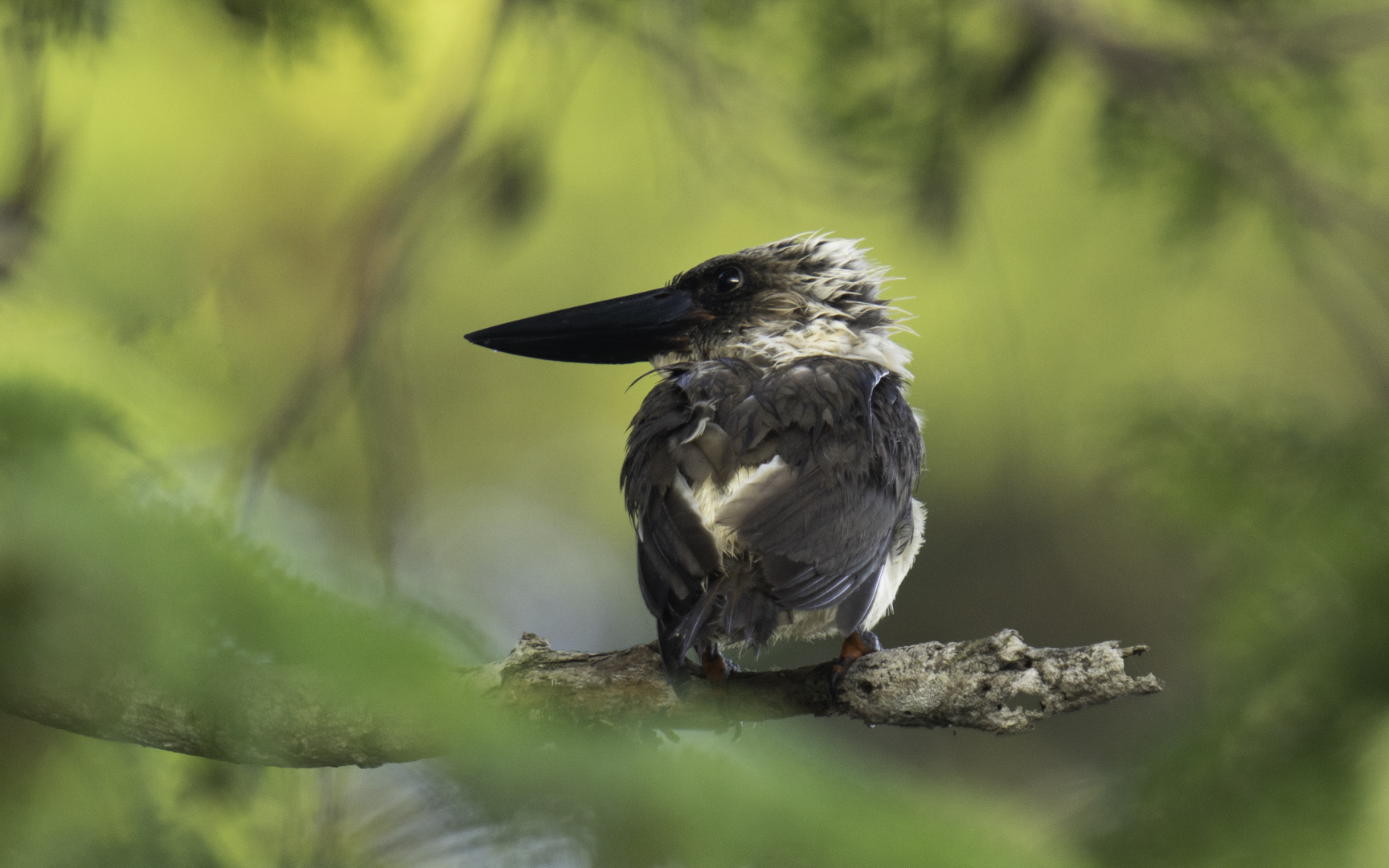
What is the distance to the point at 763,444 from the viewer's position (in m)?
2.10

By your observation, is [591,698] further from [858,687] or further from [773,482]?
[773,482]

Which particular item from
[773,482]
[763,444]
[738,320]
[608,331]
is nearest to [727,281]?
[738,320]

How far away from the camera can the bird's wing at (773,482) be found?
70.8 inches

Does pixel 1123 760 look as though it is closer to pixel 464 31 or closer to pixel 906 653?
pixel 906 653

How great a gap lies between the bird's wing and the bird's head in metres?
0.31

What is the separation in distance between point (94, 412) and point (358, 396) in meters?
1.49

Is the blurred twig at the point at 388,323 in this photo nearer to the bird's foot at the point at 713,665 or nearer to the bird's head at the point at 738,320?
the bird's head at the point at 738,320

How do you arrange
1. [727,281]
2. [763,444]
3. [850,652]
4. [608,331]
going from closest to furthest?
[850,652] → [763,444] → [608,331] → [727,281]

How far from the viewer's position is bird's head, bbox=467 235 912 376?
2695 mm

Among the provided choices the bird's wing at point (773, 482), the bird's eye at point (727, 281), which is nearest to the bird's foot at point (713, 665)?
the bird's wing at point (773, 482)

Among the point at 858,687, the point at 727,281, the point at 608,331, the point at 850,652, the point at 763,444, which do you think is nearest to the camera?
the point at 858,687

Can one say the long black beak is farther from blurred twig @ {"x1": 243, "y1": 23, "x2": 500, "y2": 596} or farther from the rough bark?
the rough bark

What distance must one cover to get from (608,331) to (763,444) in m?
0.79

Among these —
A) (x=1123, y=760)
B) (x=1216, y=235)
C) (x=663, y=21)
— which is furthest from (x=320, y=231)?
(x=1123, y=760)
